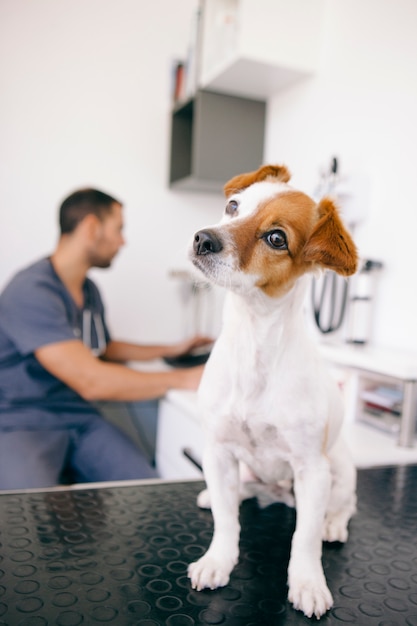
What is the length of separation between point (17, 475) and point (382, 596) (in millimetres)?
953

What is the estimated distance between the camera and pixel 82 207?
1686 mm

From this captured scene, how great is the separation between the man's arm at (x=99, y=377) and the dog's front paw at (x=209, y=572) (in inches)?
34.2

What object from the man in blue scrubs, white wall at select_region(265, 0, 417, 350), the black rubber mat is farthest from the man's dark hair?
the black rubber mat

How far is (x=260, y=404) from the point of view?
A: 64 centimetres

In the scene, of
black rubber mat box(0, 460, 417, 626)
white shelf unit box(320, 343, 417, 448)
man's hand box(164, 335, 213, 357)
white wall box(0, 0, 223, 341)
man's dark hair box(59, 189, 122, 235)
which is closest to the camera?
black rubber mat box(0, 460, 417, 626)

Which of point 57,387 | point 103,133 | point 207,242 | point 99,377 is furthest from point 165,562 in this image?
point 103,133

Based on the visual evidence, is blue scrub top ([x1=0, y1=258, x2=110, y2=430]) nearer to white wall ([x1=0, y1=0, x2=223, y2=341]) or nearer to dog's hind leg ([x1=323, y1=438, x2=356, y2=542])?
white wall ([x1=0, y1=0, x2=223, y2=341])

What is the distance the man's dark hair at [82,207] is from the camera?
1683 millimetres

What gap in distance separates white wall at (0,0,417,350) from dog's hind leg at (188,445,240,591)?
867mm

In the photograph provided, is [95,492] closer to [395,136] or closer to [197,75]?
[395,136]

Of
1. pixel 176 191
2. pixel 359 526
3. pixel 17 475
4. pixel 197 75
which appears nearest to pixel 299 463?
pixel 359 526

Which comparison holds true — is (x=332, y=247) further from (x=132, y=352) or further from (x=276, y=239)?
(x=132, y=352)

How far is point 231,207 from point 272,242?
93mm

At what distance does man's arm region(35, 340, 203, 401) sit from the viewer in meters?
1.39
